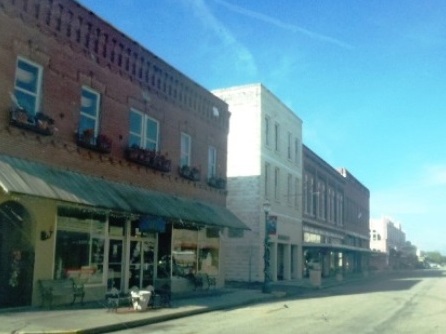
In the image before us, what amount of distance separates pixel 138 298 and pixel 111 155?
217 inches

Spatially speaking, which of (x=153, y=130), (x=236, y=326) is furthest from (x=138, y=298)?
(x=153, y=130)

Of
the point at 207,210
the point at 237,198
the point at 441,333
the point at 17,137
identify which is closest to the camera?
the point at 441,333

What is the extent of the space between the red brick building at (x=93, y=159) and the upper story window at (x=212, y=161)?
74cm

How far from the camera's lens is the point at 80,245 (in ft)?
56.6

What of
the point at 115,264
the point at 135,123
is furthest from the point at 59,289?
the point at 135,123

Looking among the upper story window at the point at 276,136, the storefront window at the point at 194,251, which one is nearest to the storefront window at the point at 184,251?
the storefront window at the point at 194,251

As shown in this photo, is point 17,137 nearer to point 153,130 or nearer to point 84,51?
point 84,51

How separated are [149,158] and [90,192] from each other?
462 centimetres

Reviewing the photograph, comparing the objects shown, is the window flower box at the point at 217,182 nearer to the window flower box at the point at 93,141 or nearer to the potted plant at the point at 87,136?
the window flower box at the point at 93,141

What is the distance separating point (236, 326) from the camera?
13.6 meters

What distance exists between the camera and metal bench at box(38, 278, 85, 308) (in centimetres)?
1534

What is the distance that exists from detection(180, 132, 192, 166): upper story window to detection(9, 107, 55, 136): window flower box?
8516mm

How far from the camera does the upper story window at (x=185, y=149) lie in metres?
23.8

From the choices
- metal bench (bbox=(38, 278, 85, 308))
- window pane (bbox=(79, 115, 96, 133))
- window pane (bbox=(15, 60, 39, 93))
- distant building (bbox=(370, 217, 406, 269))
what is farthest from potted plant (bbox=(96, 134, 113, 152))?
distant building (bbox=(370, 217, 406, 269))
